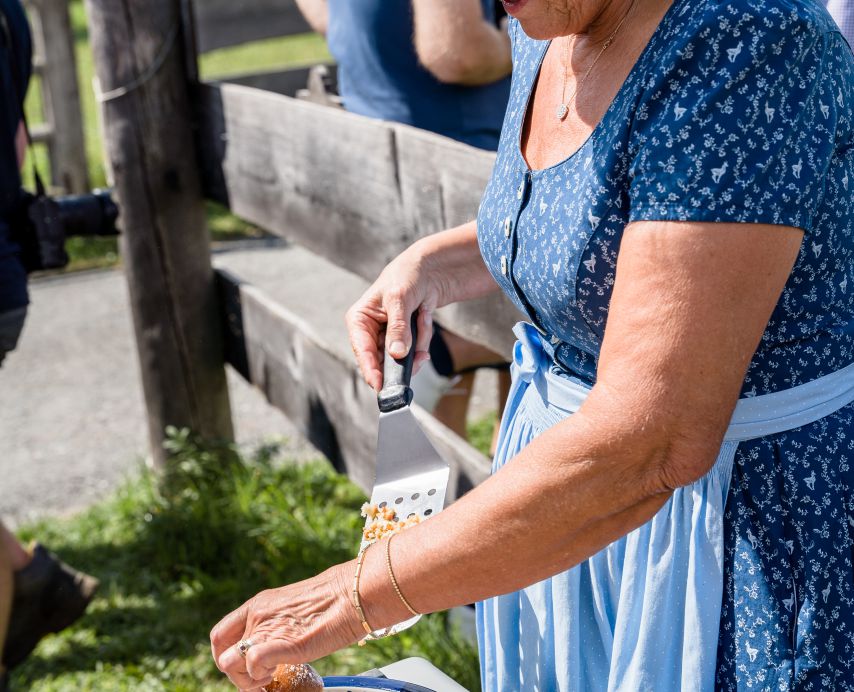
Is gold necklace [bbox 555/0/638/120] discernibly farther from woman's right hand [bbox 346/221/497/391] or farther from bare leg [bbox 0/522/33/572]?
bare leg [bbox 0/522/33/572]

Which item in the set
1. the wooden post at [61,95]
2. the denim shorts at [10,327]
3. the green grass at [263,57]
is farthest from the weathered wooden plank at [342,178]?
the green grass at [263,57]

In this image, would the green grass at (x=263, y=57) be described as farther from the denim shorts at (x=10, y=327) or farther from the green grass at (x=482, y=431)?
the denim shorts at (x=10, y=327)

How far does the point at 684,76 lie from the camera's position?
1.11 meters

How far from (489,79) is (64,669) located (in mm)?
2106

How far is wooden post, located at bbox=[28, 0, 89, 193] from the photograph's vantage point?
7434 mm

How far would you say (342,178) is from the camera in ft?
9.66

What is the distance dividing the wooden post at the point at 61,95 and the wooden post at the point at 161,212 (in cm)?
441

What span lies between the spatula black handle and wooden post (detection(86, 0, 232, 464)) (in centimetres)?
212

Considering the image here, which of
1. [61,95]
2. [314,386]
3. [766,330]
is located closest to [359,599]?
[766,330]

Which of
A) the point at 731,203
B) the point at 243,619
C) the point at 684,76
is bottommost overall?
the point at 243,619

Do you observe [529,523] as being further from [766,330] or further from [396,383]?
[396,383]

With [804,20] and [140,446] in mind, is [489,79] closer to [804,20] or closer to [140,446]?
[804,20]

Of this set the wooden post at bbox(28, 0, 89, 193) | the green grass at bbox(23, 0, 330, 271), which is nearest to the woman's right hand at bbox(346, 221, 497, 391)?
the green grass at bbox(23, 0, 330, 271)

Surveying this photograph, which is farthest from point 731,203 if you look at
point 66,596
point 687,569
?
point 66,596
